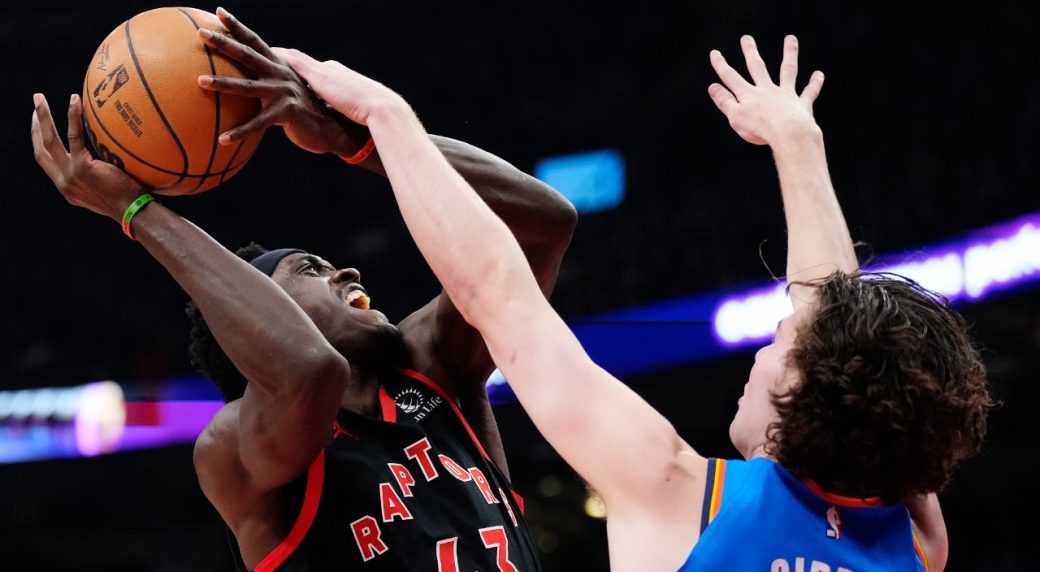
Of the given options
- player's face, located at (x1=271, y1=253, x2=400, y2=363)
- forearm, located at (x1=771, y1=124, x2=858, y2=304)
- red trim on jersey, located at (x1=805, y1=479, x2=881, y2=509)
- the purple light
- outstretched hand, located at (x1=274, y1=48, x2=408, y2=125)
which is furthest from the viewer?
the purple light

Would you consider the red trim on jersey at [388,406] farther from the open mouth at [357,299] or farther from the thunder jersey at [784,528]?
the thunder jersey at [784,528]

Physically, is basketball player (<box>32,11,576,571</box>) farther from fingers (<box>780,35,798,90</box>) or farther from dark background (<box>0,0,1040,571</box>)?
dark background (<box>0,0,1040,571</box>)

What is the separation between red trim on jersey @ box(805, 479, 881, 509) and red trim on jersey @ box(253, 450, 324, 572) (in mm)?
1311

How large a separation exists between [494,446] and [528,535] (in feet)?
1.19

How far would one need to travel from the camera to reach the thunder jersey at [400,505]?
8.75ft

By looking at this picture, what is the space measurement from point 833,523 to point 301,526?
1391 mm

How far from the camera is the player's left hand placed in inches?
91.5

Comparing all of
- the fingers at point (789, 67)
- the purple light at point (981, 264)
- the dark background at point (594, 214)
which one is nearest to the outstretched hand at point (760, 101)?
the fingers at point (789, 67)

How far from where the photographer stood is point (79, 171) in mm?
2422

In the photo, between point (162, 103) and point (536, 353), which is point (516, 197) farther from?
point (536, 353)

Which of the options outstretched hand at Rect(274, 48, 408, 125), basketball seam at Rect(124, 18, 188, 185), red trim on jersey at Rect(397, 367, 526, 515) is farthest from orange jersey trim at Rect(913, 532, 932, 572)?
basketball seam at Rect(124, 18, 188, 185)

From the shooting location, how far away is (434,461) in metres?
2.86

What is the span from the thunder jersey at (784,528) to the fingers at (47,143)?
1565mm

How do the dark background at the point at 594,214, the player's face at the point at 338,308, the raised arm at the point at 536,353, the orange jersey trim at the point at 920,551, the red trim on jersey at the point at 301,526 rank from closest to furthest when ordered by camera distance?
the raised arm at the point at 536,353, the orange jersey trim at the point at 920,551, the red trim on jersey at the point at 301,526, the player's face at the point at 338,308, the dark background at the point at 594,214
